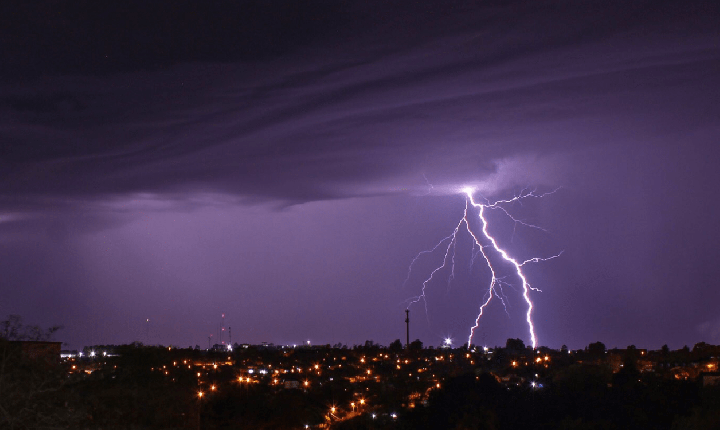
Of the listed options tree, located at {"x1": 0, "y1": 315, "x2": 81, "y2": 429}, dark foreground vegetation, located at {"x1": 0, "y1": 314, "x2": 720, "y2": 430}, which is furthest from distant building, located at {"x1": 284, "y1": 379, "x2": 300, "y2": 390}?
tree, located at {"x1": 0, "y1": 315, "x2": 81, "y2": 429}

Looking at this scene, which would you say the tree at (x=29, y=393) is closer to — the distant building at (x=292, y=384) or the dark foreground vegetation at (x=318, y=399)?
the dark foreground vegetation at (x=318, y=399)

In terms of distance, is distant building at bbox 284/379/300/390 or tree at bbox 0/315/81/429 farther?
distant building at bbox 284/379/300/390

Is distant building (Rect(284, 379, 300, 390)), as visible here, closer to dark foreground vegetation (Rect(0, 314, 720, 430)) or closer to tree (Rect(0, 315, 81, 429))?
dark foreground vegetation (Rect(0, 314, 720, 430))

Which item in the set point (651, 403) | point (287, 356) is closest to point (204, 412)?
point (651, 403)

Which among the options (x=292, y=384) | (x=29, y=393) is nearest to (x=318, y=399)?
(x=292, y=384)

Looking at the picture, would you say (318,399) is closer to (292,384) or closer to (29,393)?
(292,384)

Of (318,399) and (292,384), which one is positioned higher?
(292,384)

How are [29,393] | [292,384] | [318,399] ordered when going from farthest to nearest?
[292,384] → [318,399] → [29,393]

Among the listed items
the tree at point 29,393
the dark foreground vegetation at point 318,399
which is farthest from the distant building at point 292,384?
the tree at point 29,393

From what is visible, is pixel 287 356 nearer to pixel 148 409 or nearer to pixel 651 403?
pixel 651 403

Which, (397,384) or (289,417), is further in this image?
(397,384)

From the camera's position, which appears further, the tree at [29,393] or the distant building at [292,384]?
the distant building at [292,384]
